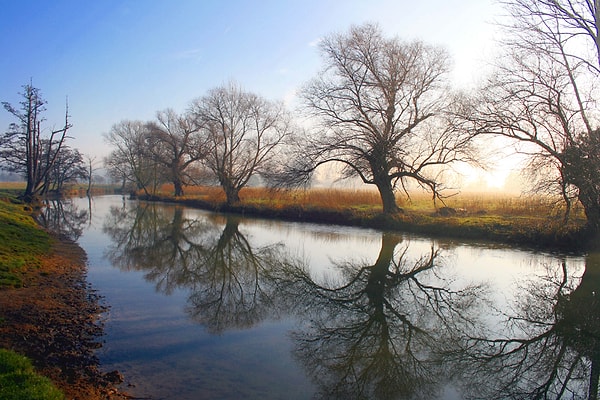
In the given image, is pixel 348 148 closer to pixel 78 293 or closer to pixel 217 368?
pixel 78 293

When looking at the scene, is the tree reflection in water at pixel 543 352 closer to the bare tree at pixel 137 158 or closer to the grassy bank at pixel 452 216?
the grassy bank at pixel 452 216

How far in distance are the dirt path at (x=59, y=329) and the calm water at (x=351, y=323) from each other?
0.31 m

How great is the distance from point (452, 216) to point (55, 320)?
65.7 feet

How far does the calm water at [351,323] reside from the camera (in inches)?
215

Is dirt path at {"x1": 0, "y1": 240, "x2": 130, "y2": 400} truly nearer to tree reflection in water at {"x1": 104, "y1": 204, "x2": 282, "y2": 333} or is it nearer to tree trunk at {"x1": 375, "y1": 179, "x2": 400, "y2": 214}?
tree reflection in water at {"x1": 104, "y1": 204, "x2": 282, "y2": 333}

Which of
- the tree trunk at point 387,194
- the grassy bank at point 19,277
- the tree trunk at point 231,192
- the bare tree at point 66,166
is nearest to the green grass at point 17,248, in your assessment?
the grassy bank at point 19,277

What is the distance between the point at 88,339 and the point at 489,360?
6328mm

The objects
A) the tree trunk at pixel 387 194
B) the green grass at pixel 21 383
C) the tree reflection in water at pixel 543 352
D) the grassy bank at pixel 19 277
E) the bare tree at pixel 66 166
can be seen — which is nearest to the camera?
the green grass at pixel 21 383

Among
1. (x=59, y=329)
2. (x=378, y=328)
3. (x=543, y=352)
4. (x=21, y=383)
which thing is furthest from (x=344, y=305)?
(x=21, y=383)

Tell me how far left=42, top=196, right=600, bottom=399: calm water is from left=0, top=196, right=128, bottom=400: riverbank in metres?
0.33

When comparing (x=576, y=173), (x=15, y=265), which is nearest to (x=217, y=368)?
(x=15, y=265)

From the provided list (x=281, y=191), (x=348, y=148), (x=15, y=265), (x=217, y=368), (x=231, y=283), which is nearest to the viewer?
(x=217, y=368)

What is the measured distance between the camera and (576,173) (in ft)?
50.0

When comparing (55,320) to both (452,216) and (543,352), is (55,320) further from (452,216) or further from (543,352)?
(452,216)
